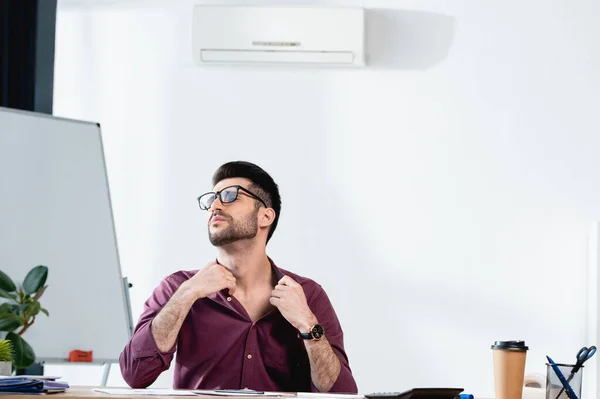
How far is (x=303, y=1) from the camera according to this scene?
12.8 feet

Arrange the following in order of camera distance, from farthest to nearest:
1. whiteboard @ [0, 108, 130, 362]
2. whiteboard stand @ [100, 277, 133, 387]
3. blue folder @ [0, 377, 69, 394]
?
whiteboard stand @ [100, 277, 133, 387]
whiteboard @ [0, 108, 130, 362]
blue folder @ [0, 377, 69, 394]

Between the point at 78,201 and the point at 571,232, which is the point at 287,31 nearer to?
the point at 78,201

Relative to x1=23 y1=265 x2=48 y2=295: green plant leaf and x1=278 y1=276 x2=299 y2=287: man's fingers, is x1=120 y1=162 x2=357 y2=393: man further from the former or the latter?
x1=23 y1=265 x2=48 y2=295: green plant leaf

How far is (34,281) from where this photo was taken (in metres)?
3.38

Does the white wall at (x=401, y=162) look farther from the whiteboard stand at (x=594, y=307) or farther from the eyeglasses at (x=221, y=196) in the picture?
the eyeglasses at (x=221, y=196)

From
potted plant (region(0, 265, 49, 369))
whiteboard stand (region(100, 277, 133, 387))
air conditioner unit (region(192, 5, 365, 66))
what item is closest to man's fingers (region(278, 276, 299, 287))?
potted plant (region(0, 265, 49, 369))

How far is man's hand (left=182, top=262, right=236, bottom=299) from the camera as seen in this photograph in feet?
7.84

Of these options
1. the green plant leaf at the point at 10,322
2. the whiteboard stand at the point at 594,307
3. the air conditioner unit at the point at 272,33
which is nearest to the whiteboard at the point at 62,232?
the green plant leaf at the point at 10,322

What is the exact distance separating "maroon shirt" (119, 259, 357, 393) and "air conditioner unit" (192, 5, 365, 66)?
1.58 meters

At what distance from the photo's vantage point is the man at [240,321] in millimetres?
2367

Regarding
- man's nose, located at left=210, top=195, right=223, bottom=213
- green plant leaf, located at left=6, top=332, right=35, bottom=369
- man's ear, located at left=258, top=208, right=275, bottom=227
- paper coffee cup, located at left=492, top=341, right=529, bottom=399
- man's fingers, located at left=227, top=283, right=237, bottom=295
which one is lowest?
green plant leaf, located at left=6, top=332, right=35, bottom=369

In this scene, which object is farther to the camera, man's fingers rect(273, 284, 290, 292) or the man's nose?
the man's nose

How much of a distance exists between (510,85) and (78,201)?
1.80 meters

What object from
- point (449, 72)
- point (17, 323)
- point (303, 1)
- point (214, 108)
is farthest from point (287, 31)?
point (17, 323)
